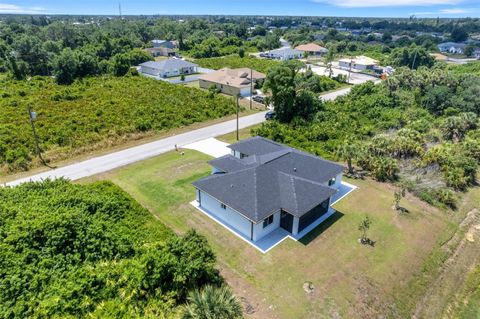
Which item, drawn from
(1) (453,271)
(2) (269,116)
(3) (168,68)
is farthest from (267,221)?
(3) (168,68)

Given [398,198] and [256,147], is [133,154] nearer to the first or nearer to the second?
[256,147]

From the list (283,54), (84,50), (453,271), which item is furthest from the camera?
(283,54)

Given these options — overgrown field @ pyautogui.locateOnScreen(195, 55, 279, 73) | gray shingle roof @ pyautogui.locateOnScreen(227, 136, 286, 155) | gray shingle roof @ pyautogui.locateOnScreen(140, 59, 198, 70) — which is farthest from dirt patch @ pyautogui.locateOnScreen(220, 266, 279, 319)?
overgrown field @ pyautogui.locateOnScreen(195, 55, 279, 73)

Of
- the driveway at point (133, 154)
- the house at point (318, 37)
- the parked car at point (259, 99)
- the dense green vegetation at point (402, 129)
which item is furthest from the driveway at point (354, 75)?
the house at point (318, 37)

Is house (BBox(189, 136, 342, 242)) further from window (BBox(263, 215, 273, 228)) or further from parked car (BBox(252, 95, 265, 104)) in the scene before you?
parked car (BBox(252, 95, 265, 104))

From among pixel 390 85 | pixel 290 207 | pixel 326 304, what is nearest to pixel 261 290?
pixel 326 304

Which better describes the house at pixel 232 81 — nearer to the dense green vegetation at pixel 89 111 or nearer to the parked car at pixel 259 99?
the parked car at pixel 259 99
